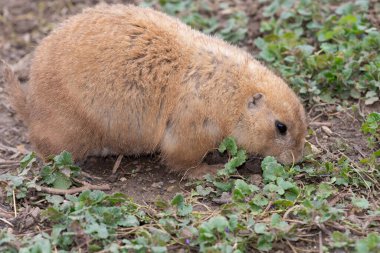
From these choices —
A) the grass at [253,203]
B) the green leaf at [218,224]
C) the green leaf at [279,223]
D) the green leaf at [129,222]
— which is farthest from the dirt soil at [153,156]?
the green leaf at [279,223]

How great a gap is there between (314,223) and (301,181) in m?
0.93

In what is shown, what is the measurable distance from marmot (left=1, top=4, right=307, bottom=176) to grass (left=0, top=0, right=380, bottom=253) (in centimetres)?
27

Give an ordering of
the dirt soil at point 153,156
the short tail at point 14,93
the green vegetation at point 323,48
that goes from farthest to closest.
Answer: the green vegetation at point 323,48
the short tail at point 14,93
the dirt soil at point 153,156

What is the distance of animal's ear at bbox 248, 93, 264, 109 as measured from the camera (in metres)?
5.87

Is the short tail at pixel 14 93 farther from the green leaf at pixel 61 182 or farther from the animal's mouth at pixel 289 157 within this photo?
the animal's mouth at pixel 289 157

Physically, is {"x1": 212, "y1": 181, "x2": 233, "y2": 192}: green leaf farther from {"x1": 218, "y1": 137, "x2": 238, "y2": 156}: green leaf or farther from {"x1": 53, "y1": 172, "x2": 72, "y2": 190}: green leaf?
{"x1": 53, "y1": 172, "x2": 72, "y2": 190}: green leaf

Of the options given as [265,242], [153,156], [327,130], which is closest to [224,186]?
[265,242]

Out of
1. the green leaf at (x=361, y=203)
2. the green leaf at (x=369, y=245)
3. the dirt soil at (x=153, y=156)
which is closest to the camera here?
the green leaf at (x=369, y=245)

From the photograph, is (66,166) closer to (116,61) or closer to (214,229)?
(116,61)

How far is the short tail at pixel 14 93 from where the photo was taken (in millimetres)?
6500

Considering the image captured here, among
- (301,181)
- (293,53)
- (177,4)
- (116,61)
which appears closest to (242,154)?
(301,181)

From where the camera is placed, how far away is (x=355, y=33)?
747 cm

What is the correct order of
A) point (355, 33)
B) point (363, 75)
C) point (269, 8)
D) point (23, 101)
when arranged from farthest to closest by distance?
point (269, 8) < point (355, 33) < point (363, 75) < point (23, 101)

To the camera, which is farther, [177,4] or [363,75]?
[177,4]
